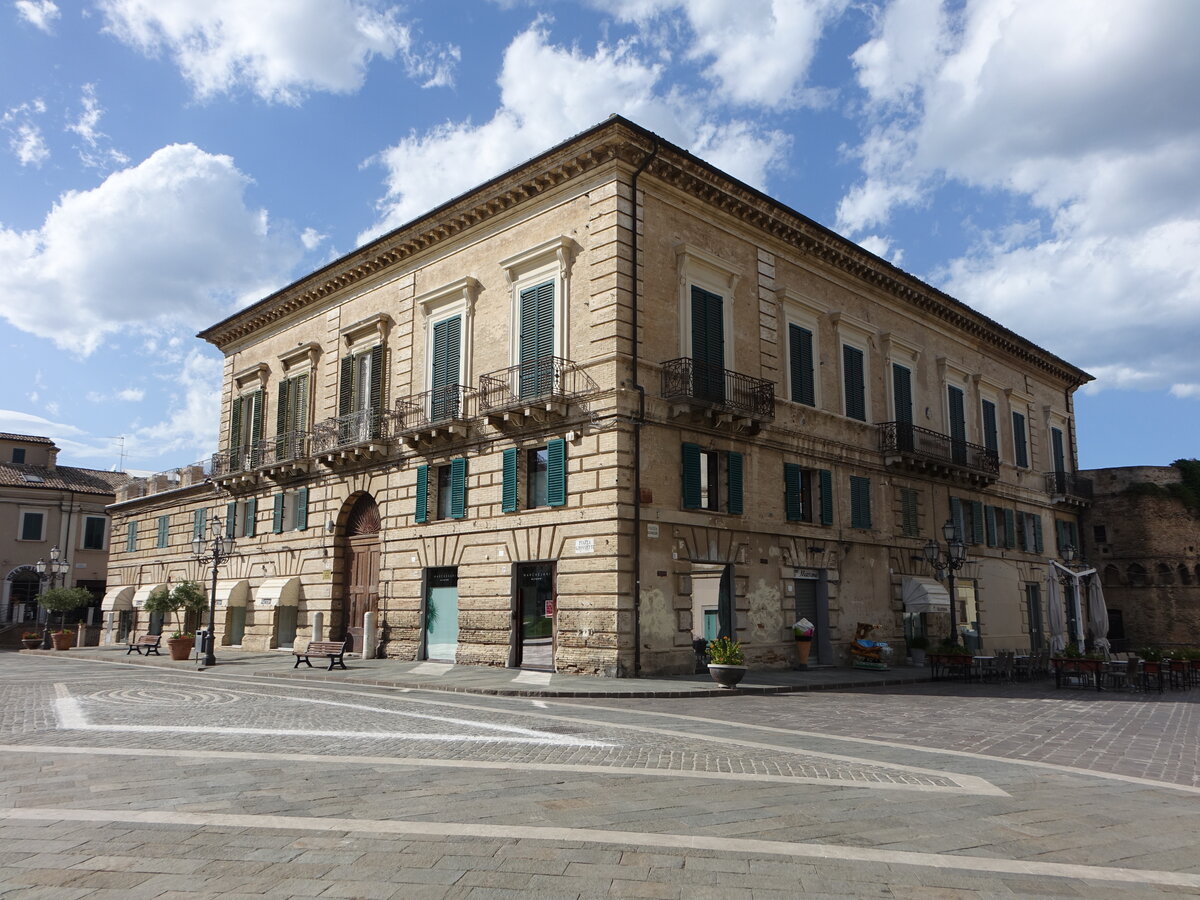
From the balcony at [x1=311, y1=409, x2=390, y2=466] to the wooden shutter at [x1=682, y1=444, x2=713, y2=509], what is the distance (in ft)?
29.9

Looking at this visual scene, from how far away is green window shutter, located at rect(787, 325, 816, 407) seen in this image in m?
24.0

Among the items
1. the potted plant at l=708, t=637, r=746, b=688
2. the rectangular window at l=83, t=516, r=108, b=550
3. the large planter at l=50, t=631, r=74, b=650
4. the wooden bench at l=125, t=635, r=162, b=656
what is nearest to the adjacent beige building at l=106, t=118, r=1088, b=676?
the potted plant at l=708, t=637, r=746, b=688

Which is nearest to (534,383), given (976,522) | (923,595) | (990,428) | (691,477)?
(691,477)

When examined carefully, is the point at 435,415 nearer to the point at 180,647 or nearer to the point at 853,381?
the point at 180,647

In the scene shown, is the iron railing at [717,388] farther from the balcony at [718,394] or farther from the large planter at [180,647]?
the large planter at [180,647]

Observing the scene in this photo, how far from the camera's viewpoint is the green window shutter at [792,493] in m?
23.0

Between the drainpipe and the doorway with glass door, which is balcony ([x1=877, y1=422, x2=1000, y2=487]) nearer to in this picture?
the drainpipe

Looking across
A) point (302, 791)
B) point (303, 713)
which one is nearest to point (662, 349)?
point (303, 713)

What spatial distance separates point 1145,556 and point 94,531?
188 feet

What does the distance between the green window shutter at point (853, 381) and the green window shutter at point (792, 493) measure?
3490 millimetres

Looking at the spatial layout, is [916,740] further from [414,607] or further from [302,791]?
[414,607]

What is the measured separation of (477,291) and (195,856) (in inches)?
748

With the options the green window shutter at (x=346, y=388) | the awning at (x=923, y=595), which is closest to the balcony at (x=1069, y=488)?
the awning at (x=923, y=595)

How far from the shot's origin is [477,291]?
76.1 feet
